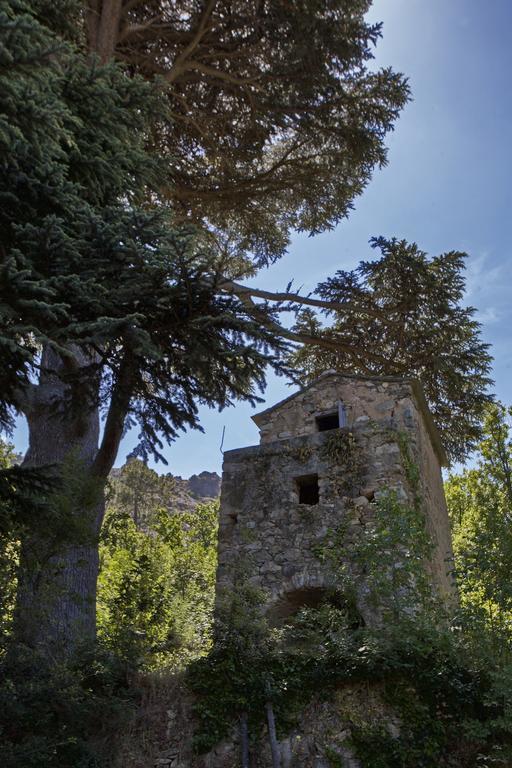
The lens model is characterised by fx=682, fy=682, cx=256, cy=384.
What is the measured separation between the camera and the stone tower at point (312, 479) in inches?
361

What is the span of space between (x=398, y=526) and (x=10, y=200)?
16.6 ft

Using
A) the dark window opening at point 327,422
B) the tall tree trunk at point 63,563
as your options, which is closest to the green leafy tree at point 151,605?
the tall tree trunk at point 63,563

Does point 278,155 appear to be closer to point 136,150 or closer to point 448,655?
point 136,150

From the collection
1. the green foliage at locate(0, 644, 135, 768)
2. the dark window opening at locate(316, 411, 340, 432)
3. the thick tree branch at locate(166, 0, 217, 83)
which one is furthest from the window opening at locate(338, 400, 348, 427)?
the thick tree branch at locate(166, 0, 217, 83)

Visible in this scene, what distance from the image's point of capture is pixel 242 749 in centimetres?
645

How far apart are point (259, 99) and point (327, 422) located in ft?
17.2

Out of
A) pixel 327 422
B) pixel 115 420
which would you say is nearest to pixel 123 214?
pixel 115 420

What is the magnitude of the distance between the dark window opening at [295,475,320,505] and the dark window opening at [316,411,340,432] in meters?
1.11

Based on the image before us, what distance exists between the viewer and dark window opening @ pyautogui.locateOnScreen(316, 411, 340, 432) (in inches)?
431

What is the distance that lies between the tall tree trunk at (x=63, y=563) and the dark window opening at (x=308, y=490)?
3.43 meters

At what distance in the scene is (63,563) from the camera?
6.62 m

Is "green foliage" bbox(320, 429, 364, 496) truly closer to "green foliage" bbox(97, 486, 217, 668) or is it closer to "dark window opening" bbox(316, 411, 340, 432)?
"dark window opening" bbox(316, 411, 340, 432)

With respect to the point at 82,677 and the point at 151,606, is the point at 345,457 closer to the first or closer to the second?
the point at 151,606

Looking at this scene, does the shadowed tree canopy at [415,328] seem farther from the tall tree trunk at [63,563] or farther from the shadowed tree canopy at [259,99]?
the tall tree trunk at [63,563]
